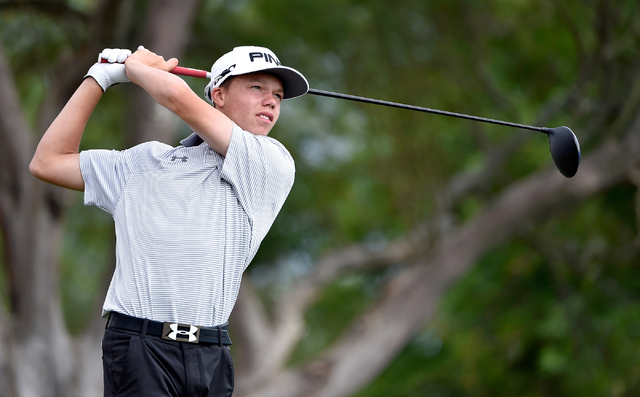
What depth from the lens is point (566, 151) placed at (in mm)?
3197

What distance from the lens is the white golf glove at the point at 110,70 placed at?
2.48 meters

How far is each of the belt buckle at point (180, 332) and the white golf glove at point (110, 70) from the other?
32.2 inches

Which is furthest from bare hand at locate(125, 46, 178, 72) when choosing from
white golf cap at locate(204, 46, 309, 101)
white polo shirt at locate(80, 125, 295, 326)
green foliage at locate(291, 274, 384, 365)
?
green foliage at locate(291, 274, 384, 365)

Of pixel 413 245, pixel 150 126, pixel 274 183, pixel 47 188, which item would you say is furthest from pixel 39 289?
pixel 274 183

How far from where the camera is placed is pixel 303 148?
1141 centimetres

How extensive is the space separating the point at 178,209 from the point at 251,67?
512 mm

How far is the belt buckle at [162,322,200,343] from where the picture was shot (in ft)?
7.32

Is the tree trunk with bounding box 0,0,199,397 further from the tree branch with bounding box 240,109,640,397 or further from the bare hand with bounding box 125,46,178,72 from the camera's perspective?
the bare hand with bounding box 125,46,178,72

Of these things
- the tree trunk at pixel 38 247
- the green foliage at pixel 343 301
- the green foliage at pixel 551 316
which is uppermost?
the tree trunk at pixel 38 247

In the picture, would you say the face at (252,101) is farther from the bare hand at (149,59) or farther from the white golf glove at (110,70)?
the white golf glove at (110,70)

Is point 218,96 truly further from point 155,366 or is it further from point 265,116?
point 155,366

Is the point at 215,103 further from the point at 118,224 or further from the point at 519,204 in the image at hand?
the point at 519,204

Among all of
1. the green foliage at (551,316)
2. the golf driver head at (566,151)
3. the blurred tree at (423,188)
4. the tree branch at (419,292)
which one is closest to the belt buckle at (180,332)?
the golf driver head at (566,151)

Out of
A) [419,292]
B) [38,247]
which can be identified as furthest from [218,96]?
[419,292]
